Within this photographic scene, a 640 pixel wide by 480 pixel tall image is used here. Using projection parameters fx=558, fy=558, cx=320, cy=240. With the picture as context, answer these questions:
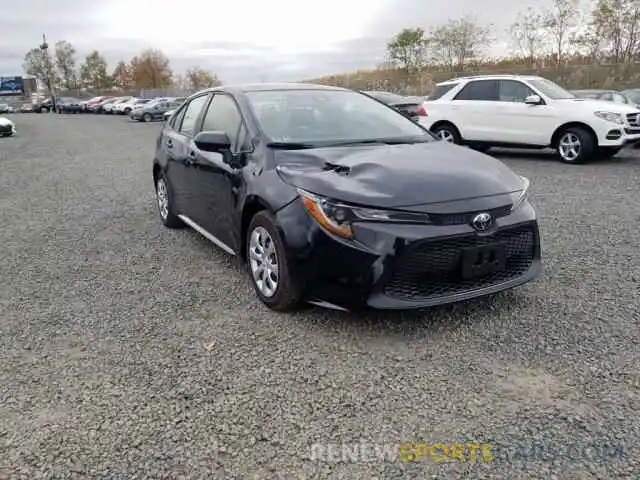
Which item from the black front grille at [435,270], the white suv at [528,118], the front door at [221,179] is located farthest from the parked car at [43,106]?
the black front grille at [435,270]

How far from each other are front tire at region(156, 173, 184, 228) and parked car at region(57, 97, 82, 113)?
54343 millimetres

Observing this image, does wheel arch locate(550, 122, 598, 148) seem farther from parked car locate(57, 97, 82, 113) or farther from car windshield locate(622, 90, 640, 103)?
parked car locate(57, 97, 82, 113)

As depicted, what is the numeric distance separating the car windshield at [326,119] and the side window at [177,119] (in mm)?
1337

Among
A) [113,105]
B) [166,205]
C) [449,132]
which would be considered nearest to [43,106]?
[113,105]

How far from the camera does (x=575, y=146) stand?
992 centimetres

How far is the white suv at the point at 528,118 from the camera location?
381 inches

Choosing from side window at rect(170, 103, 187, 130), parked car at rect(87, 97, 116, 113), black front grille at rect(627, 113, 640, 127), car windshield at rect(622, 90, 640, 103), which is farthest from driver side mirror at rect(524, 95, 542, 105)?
parked car at rect(87, 97, 116, 113)

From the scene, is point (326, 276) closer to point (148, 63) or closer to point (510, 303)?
point (510, 303)

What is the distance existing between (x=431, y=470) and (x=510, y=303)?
1782 mm

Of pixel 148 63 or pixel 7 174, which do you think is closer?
pixel 7 174

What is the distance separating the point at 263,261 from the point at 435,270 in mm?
1162

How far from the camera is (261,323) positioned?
11.5 ft

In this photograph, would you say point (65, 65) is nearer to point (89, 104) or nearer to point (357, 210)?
point (89, 104)

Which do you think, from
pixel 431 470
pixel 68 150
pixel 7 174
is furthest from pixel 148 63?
pixel 431 470
